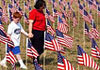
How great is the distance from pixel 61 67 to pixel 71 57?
415cm

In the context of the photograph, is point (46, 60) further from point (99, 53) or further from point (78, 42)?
A: point (78, 42)

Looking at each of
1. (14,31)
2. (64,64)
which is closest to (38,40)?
(14,31)

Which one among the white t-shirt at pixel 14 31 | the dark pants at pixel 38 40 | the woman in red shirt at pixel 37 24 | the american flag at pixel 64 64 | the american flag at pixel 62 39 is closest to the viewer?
the american flag at pixel 64 64

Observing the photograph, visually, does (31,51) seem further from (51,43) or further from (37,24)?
(37,24)

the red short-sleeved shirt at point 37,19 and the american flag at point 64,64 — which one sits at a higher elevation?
the red short-sleeved shirt at point 37,19

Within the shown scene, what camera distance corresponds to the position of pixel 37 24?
9.26 metres

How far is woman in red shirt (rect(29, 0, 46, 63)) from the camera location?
360 inches

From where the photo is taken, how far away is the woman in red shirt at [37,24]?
360 inches

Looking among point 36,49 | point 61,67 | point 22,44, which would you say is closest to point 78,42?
point 22,44

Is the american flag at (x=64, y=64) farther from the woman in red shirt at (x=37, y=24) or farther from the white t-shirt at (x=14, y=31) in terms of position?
the white t-shirt at (x=14, y=31)

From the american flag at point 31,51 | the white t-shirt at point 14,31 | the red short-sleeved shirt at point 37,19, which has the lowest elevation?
the american flag at point 31,51

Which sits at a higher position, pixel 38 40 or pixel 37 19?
pixel 37 19

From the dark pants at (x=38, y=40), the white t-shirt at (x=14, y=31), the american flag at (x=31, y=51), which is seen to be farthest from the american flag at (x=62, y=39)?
the white t-shirt at (x=14, y=31)

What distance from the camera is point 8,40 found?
29.7ft
